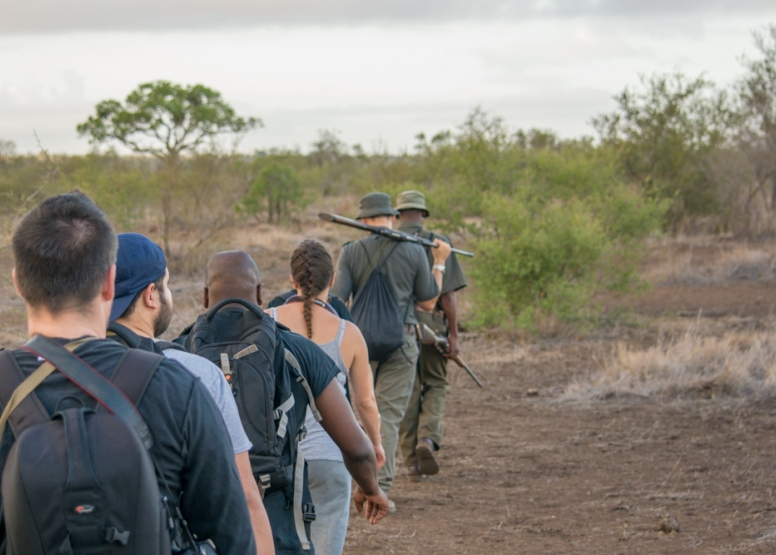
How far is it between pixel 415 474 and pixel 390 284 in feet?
5.17

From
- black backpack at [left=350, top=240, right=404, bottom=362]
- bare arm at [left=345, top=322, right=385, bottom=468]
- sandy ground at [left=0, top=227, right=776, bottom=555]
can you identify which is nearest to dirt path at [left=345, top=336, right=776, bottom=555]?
sandy ground at [left=0, top=227, right=776, bottom=555]

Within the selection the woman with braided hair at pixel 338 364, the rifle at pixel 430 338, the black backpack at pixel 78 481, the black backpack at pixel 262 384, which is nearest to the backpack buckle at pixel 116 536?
the black backpack at pixel 78 481

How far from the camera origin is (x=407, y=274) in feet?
16.9

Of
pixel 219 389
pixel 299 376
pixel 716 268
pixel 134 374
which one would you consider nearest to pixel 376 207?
pixel 299 376

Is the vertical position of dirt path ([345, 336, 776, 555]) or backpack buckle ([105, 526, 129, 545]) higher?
backpack buckle ([105, 526, 129, 545])

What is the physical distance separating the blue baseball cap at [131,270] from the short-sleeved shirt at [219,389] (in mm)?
162

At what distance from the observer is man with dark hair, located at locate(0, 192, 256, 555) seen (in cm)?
151

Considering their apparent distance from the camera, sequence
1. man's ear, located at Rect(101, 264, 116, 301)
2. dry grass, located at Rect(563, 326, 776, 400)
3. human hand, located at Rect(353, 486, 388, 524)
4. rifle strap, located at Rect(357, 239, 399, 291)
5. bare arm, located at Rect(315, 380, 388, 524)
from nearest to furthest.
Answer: man's ear, located at Rect(101, 264, 116, 301) < bare arm, located at Rect(315, 380, 388, 524) < human hand, located at Rect(353, 486, 388, 524) < rifle strap, located at Rect(357, 239, 399, 291) < dry grass, located at Rect(563, 326, 776, 400)

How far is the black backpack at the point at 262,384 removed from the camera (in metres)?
2.22

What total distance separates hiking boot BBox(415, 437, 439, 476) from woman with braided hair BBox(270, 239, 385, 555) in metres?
2.50

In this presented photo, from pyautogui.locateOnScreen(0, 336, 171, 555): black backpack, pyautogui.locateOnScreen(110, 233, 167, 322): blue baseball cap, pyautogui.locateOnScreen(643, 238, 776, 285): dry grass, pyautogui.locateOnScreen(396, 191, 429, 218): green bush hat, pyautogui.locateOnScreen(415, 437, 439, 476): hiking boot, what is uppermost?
pyautogui.locateOnScreen(396, 191, 429, 218): green bush hat

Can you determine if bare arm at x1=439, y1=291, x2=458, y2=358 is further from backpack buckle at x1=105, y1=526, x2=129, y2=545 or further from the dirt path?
backpack buckle at x1=105, y1=526, x2=129, y2=545

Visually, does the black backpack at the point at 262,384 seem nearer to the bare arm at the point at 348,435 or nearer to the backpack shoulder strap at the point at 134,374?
the bare arm at the point at 348,435

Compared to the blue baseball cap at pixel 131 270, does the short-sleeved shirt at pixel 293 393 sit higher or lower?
lower
